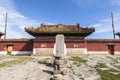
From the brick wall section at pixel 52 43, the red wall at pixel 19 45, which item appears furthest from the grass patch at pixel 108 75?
the red wall at pixel 19 45

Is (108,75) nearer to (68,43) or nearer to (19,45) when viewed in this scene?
(68,43)

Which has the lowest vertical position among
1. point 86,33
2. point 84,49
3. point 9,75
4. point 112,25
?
point 9,75

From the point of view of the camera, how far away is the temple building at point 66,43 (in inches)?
1144

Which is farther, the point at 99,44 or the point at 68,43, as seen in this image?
the point at 99,44

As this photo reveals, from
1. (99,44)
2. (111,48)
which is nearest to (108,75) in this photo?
(99,44)

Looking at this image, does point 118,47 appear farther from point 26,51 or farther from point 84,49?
point 26,51

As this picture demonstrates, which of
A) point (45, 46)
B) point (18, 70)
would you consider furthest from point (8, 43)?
point (18, 70)

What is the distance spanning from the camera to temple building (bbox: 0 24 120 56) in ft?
95.3

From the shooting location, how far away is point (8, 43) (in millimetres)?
30797

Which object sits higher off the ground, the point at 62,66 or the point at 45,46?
the point at 45,46

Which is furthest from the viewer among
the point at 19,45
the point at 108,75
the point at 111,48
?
the point at 19,45

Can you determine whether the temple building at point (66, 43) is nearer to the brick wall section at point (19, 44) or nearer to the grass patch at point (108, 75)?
the brick wall section at point (19, 44)

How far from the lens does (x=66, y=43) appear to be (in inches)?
1162

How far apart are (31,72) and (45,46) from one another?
1352 centimetres
